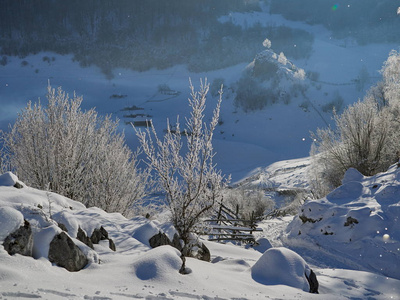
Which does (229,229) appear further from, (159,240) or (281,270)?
(281,270)

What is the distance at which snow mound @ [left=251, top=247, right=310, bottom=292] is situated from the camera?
507 cm

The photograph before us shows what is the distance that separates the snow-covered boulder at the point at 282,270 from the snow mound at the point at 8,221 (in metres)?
3.71

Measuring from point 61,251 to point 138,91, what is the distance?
129m

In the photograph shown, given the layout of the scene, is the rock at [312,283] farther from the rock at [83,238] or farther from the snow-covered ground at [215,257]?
the rock at [83,238]

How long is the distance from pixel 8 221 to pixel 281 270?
4248mm

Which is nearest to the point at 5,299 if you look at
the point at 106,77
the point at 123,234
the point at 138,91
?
the point at 123,234

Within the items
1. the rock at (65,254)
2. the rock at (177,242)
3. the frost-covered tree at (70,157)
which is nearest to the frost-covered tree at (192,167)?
the rock at (177,242)

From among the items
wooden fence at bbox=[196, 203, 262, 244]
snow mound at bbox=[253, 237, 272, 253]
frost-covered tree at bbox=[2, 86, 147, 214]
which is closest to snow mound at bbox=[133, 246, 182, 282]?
wooden fence at bbox=[196, 203, 262, 244]

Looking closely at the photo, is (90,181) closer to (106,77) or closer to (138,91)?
(138,91)

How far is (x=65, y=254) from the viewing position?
13.2 feet

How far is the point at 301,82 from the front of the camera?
105 metres

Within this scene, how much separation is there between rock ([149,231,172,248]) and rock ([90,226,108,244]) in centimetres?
89

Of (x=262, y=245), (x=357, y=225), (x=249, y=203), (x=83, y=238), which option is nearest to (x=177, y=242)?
(x=83, y=238)

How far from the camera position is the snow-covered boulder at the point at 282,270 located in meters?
5.07
